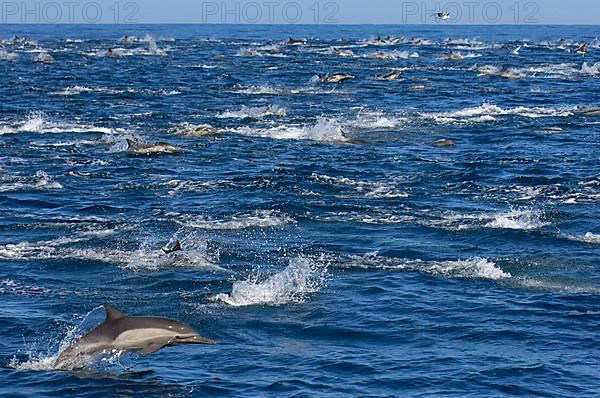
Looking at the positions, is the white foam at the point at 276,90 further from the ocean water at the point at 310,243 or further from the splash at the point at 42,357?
the splash at the point at 42,357

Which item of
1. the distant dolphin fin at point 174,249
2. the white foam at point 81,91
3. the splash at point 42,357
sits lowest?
the splash at point 42,357

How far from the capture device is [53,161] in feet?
119

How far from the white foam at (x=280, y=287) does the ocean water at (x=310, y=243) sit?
0.20 feet

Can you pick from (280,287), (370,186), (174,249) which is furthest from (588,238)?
(174,249)

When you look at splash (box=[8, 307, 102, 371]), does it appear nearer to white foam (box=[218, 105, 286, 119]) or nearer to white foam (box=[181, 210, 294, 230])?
white foam (box=[181, 210, 294, 230])

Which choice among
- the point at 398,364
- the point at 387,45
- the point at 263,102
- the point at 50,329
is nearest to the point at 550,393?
the point at 398,364

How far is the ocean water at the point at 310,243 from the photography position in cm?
1736

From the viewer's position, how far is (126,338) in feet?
55.1

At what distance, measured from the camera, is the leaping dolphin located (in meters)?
16.8

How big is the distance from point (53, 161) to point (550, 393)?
77.2 ft

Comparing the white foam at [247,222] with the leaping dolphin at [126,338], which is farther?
the white foam at [247,222]

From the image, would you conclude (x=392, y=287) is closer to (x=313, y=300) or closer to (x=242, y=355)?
(x=313, y=300)

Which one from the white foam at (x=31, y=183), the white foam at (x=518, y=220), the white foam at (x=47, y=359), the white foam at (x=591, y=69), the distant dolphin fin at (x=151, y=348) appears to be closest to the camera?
the distant dolphin fin at (x=151, y=348)

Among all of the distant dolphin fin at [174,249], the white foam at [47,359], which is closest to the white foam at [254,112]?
the distant dolphin fin at [174,249]
